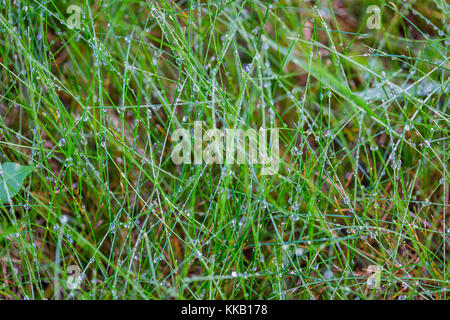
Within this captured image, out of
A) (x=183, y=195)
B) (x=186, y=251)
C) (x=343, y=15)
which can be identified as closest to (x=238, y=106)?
(x=183, y=195)

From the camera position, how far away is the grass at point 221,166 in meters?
1.12

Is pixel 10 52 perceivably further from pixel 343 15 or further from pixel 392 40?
pixel 392 40

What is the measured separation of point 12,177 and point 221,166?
515 millimetres

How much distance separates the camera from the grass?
3.69 ft

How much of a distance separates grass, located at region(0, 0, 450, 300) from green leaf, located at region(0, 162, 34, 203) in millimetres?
45

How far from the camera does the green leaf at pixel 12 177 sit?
3.59 ft

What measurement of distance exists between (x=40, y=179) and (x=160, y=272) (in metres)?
0.41

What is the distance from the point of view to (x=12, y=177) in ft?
3.62

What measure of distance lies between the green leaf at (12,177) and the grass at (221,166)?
45 millimetres

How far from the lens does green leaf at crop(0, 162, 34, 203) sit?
1.09m
